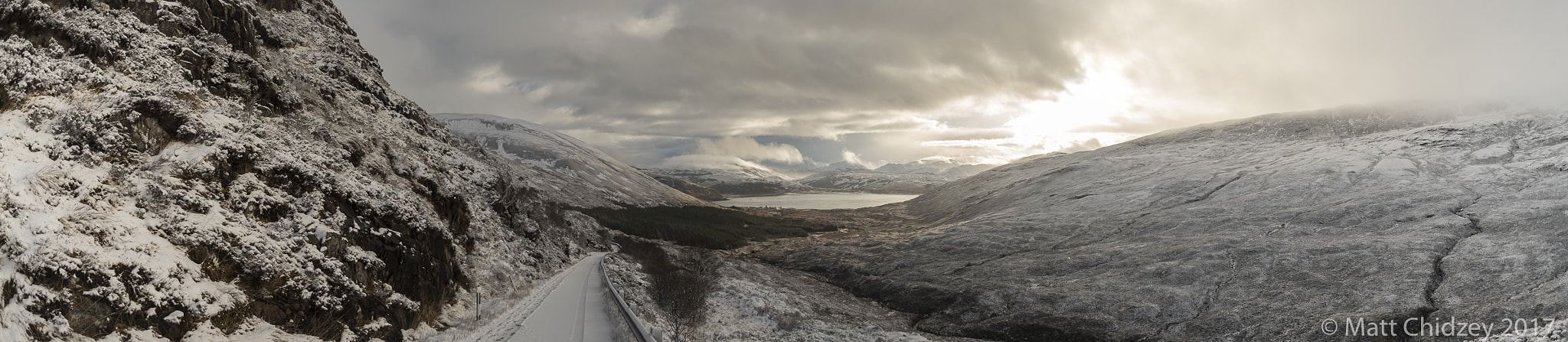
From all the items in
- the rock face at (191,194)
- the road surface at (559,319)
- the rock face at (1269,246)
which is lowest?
the rock face at (1269,246)

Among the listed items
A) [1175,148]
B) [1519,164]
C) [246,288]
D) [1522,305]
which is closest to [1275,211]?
[1519,164]

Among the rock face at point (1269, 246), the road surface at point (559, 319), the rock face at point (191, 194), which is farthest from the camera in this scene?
the rock face at point (1269, 246)

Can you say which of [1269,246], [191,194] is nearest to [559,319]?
[191,194]

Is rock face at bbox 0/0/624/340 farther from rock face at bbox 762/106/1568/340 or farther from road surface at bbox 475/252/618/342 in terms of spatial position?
rock face at bbox 762/106/1568/340

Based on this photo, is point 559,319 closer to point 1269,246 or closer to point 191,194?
point 191,194

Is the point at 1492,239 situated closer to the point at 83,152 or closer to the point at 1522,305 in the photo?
the point at 1522,305

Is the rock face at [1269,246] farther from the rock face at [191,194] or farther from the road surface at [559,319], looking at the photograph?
the rock face at [191,194]

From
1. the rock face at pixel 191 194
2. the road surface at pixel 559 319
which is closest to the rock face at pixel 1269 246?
the road surface at pixel 559 319
